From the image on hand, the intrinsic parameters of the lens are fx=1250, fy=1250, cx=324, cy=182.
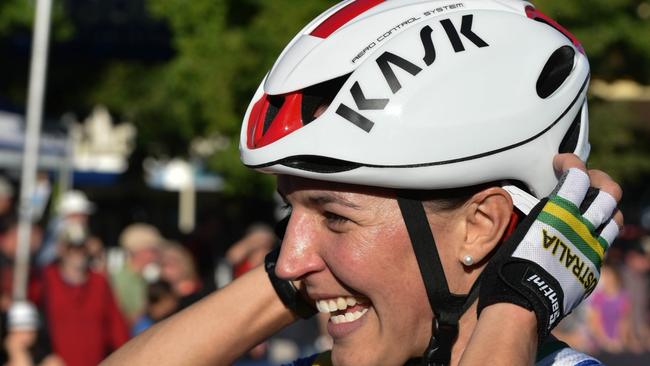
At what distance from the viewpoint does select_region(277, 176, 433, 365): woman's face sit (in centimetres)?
275

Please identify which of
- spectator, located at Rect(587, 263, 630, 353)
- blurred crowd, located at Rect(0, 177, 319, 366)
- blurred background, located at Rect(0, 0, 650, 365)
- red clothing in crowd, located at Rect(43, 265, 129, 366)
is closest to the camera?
blurred crowd, located at Rect(0, 177, 319, 366)

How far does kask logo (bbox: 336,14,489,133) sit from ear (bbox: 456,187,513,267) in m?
0.31

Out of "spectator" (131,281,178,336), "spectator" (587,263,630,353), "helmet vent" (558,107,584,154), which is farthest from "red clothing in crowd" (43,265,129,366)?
"helmet vent" (558,107,584,154)

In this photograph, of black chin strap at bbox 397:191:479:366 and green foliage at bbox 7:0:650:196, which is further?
green foliage at bbox 7:0:650:196

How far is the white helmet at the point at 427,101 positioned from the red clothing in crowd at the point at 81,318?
265 inches

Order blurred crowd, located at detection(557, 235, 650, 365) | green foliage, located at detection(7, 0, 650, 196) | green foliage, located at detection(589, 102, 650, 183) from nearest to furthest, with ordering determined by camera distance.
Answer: blurred crowd, located at detection(557, 235, 650, 365) < green foliage, located at detection(7, 0, 650, 196) < green foliage, located at detection(589, 102, 650, 183)

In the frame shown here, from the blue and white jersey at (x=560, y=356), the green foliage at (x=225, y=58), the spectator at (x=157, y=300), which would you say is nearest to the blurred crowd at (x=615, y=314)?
the spectator at (x=157, y=300)

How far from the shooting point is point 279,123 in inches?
110

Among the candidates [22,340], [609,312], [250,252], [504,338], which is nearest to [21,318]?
[22,340]

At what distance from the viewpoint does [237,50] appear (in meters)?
13.8

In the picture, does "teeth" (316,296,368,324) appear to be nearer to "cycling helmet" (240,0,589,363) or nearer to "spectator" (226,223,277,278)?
"cycling helmet" (240,0,589,363)

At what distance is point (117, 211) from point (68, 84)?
5239 millimetres

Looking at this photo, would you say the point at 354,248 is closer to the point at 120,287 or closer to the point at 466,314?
the point at 466,314

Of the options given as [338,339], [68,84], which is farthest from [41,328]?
[68,84]
